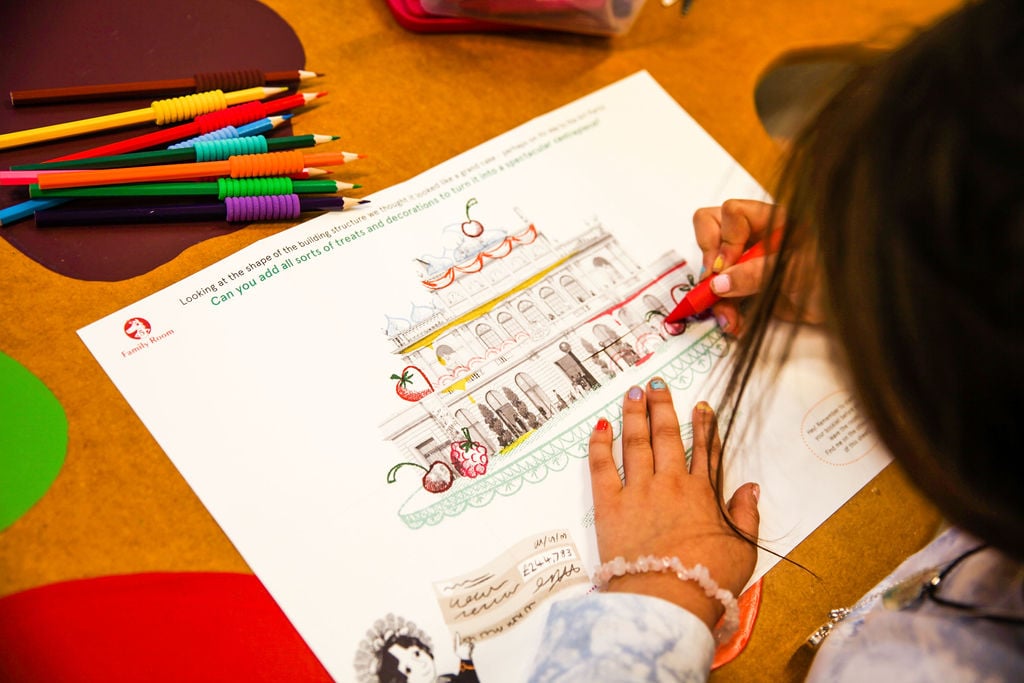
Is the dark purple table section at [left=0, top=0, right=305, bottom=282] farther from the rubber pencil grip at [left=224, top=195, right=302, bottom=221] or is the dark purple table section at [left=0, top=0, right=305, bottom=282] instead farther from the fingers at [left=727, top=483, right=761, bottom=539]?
the fingers at [left=727, top=483, right=761, bottom=539]

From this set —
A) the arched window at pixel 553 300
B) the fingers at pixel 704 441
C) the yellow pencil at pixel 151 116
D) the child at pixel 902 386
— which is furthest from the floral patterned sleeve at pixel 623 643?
the yellow pencil at pixel 151 116

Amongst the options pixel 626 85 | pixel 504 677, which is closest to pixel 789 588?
pixel 504 677

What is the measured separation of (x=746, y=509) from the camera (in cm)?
49

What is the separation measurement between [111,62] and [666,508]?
0.51 m

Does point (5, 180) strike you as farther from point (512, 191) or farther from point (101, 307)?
point (512, 191)

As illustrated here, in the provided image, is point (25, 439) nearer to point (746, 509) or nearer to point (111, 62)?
point (111, 62)

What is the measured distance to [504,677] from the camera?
418 mm

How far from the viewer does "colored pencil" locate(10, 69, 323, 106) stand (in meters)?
Result: 0.51

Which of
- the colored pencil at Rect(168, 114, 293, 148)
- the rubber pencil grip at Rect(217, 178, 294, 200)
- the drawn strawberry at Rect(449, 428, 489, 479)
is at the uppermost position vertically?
the colored pencil at Rect(168, 114, 293, 148)

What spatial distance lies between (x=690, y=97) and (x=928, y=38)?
35cm

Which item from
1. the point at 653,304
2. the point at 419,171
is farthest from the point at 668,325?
the point at 419,171

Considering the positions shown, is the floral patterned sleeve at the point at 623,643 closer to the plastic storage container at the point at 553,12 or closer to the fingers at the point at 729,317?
the fingers at the point at 729,317

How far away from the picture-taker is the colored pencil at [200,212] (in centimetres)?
48

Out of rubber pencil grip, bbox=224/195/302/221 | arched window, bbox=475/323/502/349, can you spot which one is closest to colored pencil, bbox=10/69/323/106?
rubber pencil grip, bbox=224/195/302/221
